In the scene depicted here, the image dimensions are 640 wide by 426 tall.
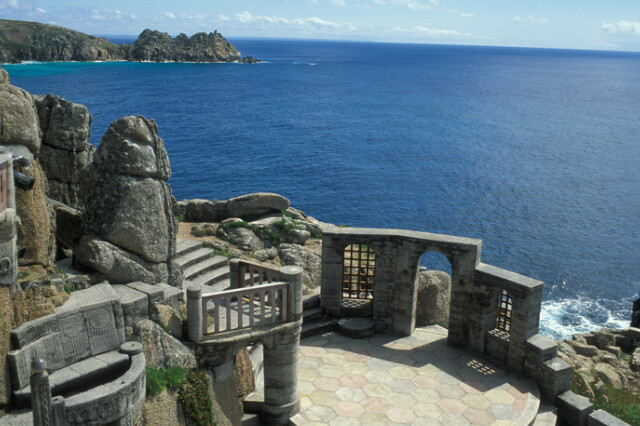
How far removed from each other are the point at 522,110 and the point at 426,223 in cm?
7171

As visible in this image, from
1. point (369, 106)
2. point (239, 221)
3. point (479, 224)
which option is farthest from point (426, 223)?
point (369, 106)

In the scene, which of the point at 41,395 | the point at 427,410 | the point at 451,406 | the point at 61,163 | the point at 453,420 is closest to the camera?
the point at 41,395

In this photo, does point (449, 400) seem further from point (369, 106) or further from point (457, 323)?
point (369, 106)

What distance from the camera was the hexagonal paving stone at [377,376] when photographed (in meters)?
17.9

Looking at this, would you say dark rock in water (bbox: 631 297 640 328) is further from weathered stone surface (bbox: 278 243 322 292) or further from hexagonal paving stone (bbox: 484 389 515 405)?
hexagonal paving stone (bbox: 484 389 515 405)

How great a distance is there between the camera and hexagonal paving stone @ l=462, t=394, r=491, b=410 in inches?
664

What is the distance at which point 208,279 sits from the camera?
71.2 ft

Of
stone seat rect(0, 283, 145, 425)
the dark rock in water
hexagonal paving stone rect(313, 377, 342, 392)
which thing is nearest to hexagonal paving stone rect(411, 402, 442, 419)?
hexagonal paving stone rect(313, 377, 342, 392)

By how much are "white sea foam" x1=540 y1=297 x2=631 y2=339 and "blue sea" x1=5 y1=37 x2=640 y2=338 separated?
0.13m

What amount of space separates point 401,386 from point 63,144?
14.1 m

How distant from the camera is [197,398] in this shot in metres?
13.5

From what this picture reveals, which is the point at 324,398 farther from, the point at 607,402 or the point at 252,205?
the point at 252,205

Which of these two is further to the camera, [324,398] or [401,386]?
[401,386]

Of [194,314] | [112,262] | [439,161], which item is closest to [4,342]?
[112,262]
